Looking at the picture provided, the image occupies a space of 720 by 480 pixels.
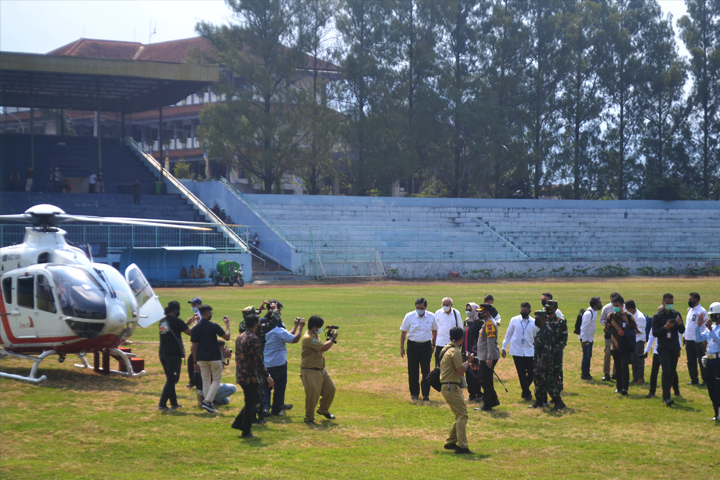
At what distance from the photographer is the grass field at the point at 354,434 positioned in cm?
842

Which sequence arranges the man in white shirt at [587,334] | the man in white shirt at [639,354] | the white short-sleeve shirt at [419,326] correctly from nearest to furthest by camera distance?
1. the white short-sleeve shirt at [419,326]
2. the man in white shirt at [639,354]
3. the man in white shirt at [587,334]

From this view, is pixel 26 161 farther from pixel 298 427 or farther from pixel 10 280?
pixel 298 427

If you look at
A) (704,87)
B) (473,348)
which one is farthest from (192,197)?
(704,87)

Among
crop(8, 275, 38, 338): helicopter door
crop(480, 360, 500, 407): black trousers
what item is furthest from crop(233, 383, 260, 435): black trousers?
crop(8, 275, 38, 338): helicopter door

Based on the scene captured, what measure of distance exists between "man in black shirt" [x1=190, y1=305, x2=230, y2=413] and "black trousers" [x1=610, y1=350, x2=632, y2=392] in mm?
7331

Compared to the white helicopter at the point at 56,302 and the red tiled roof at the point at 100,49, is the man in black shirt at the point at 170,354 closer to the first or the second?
the white helicopter at the point at 56,302

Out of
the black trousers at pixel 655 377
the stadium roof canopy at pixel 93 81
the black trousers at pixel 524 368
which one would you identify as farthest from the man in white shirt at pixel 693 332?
the stadium roof canopy at pixel 93 81

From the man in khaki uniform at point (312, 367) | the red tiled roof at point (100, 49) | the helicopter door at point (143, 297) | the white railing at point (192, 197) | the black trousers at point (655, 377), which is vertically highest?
the red tiled roof at point (100, 49)

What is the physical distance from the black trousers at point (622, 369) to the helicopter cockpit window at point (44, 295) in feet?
35.0

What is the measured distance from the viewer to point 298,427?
10.3 metres

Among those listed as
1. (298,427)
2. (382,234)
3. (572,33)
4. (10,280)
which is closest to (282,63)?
(382,234)

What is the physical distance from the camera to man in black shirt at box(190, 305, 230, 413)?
35.1 ft

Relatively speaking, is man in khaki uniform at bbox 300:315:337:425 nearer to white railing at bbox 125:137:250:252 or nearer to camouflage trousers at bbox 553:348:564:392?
camouflage trousers at bbox 553:348:564:392

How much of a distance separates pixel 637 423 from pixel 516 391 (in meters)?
2.78
